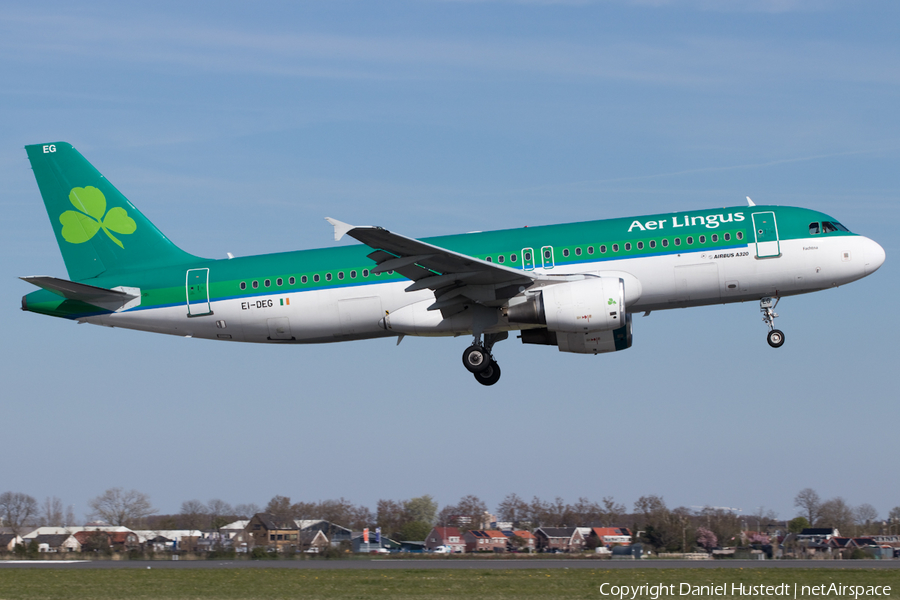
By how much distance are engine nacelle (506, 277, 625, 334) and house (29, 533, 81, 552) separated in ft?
84.4

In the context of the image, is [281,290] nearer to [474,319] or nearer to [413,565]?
[474,319]

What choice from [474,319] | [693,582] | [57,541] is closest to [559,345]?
[474,319]

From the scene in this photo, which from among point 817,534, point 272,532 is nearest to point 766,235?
point 272,532

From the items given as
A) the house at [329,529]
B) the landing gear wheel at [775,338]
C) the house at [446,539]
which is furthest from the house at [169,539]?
the landing gear wheel at [775,338]

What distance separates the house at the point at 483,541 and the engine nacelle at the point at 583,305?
62.4 feet

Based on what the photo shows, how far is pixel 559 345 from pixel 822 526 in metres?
33.1

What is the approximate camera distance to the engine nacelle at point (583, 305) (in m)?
29.6

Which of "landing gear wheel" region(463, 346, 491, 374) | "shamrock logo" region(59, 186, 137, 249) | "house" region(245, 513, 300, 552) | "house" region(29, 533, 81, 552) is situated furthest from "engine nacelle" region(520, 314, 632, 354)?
"house" region(29, 533, 81, 552)

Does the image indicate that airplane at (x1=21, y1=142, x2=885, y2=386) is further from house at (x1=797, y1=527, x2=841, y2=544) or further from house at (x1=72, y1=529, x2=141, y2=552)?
house at (x1=797, y1=527, x2=841, y2=544)

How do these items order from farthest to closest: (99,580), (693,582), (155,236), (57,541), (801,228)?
(57,541) < (155,236) < (801,228) < (99,580) < (693,582)

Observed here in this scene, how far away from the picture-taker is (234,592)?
74.7 feet

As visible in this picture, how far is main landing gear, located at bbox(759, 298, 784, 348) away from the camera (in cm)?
3177

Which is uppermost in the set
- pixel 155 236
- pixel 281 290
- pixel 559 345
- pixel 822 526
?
pixel 155 236

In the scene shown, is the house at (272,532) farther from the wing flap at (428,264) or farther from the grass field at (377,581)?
the wing flap at (428,264)
